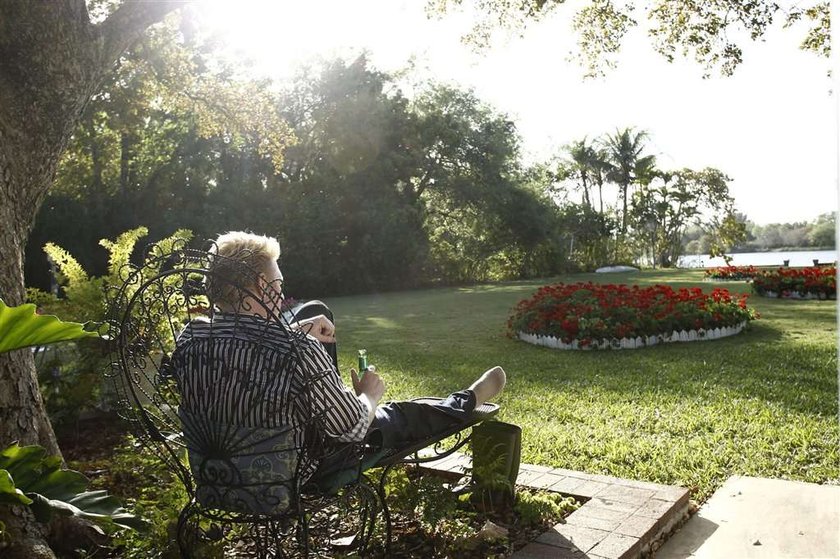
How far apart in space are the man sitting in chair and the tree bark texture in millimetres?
1111

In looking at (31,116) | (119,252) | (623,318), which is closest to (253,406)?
(31,116)

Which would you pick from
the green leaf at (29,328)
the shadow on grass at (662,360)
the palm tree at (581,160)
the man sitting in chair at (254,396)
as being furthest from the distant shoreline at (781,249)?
the green leaf at (29,328)

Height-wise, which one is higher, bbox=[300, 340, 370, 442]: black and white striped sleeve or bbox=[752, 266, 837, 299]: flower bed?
bbox=[300, 340, 370, 442]: black and white striped sleeve

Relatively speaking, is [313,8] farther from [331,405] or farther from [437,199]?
[437,199]

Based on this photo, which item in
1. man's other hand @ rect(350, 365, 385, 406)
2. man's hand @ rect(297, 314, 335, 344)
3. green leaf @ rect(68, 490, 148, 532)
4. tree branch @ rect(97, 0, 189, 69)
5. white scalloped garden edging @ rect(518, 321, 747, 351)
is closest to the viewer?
green leaf @ rect(68, 490, 148, 532)

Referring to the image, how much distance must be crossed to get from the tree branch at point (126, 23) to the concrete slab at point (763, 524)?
3.80 meters

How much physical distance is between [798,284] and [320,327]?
44.5 feet

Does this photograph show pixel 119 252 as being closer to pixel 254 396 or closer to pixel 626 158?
pixel 254 396

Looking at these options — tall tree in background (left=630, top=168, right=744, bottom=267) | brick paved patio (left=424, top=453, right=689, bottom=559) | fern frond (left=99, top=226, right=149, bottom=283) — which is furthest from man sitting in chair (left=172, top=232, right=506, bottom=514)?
tall tree in background (left=630, top=168, right=744, bottom=267)

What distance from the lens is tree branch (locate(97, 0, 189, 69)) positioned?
397cm

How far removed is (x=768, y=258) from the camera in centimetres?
2966

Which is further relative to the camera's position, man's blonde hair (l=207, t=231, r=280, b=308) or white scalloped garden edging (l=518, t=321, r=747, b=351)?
white scalloped garden edging (l=518, t=321, r=747, b=351)

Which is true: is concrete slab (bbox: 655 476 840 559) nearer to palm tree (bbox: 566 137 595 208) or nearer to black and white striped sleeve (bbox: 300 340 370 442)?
black and white striped sleeve (bbox: 300 340 370 442)

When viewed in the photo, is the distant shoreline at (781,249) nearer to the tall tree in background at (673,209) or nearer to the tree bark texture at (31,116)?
the tall tree in background at (673,209)
